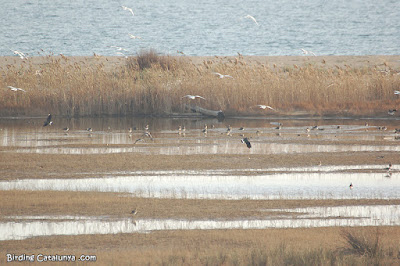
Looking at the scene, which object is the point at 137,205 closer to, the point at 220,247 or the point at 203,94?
the point at 220,247

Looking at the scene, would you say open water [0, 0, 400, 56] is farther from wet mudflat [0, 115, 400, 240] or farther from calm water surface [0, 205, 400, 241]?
calm water surface [0, 205, 400, 241]

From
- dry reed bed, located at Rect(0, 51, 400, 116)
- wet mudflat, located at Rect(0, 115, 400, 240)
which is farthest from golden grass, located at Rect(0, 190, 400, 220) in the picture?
dry reed bed, located at Rect(0, 51, 400, 116)

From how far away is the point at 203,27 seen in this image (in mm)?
95875

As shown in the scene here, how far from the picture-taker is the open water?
2872 inches

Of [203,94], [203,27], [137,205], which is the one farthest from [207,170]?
[203,27]

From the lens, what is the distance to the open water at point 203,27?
72.9 meters

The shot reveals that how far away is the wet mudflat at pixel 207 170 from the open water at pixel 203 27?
41.7 metres

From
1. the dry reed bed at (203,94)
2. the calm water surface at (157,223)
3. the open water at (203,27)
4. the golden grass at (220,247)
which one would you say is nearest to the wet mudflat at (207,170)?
the calm water surface at (157,223)

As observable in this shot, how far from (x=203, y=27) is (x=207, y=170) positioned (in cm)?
8214

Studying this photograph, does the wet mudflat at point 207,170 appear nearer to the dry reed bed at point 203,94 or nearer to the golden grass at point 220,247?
the golden grass at point 220,247

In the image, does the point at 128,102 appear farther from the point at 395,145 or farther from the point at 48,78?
the point at 395,145

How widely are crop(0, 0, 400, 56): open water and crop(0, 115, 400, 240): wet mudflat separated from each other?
137 feet

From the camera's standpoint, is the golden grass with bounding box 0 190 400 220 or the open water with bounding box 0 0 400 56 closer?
the golden grass with bounding box 0 190 400 220

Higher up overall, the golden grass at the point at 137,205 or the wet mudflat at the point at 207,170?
the wet mudflat at the point at 207,170
